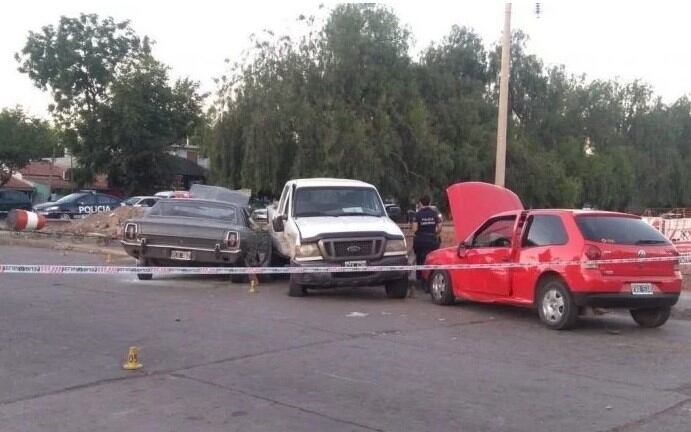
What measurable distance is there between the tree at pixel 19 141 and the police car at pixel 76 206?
2088 cm

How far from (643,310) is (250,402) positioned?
6.62m

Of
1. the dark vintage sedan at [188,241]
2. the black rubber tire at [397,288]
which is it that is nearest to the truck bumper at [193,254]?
the dark vintage sedan at [188,241]

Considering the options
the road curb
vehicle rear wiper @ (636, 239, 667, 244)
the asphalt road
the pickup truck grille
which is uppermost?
vehicle rear wiper @ (636, 239, 667, 244)

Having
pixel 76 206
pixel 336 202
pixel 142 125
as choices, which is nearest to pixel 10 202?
pixel 76 206

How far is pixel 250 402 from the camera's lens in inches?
272

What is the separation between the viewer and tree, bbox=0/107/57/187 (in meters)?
56.8

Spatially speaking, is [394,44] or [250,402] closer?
[250,402]

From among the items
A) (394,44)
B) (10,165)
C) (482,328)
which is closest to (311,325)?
(482,328)

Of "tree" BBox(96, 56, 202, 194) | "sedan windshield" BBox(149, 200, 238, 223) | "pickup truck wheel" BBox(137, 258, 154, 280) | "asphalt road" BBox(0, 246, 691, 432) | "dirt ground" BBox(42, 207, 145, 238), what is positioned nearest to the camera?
"asphalt road" BBox(0, 246, 691, 432)

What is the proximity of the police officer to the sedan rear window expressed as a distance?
5004 millimetres

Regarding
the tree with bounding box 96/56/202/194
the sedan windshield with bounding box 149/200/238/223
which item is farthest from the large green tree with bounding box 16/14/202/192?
the sedan windshield with bounding box 149/200/238/223

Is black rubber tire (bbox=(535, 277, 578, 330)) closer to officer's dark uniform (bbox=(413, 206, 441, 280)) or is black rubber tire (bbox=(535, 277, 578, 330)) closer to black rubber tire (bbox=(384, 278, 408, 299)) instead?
black rubber tire (bbox=(384, 278, 408, 299))

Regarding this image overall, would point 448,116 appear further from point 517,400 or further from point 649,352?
point 517,400

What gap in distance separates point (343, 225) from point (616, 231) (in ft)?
15.6
